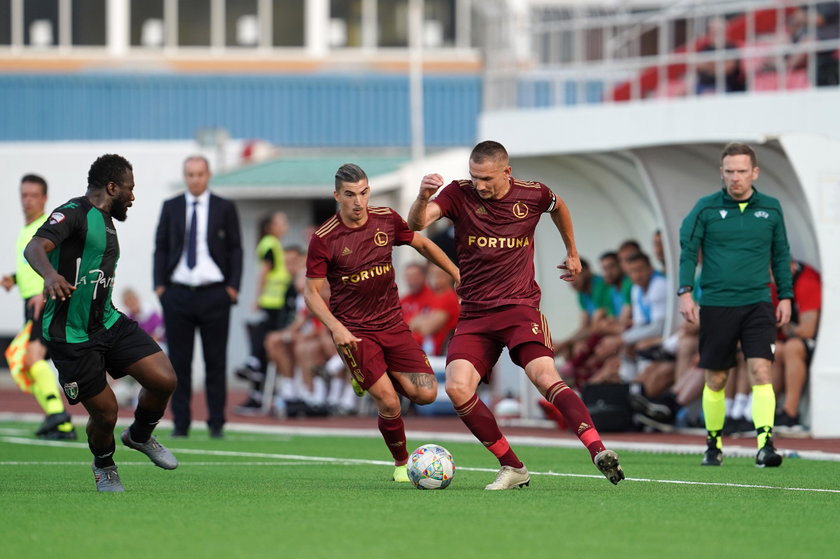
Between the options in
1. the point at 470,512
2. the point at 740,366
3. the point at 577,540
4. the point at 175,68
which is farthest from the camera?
the point at 175,68

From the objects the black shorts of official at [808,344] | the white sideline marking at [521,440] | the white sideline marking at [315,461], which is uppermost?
the black shorts of official at [808,344]

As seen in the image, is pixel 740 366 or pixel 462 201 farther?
pixel 740 366

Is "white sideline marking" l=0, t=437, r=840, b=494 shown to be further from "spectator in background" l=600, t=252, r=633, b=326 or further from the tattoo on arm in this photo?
"spectator in background" l=600, t=252, r=633, b=326

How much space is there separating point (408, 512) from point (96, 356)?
224cm

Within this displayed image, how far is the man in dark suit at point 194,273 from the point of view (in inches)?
567

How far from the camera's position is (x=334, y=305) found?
10.0 metres

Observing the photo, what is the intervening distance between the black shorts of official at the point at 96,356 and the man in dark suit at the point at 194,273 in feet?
16.9

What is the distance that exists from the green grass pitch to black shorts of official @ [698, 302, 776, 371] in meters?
0.77

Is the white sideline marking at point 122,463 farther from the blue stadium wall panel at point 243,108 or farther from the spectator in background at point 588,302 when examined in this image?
the blue stadium wall panel at point 243,108

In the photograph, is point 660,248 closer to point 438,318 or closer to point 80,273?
point 438,318

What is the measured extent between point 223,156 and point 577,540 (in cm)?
2361

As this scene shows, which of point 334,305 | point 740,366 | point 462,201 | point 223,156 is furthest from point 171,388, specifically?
point 223,156

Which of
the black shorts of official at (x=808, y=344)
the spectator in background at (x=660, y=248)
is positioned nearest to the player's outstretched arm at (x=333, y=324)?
the black shorts of official at (x=808, y=344)

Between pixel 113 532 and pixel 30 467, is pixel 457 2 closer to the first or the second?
pixel 30 467
